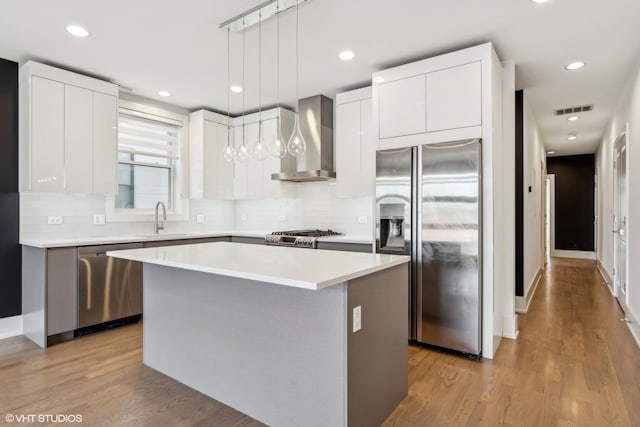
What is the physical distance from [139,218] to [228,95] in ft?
6.14

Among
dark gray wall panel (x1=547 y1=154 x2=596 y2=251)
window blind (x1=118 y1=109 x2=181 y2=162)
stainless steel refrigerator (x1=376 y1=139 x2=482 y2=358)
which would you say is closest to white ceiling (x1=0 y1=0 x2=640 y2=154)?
window blind (x1=118 y1=109 x2=181 y2=162)

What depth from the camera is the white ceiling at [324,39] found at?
8.38ft

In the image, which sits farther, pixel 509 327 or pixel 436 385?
pixel 509 327

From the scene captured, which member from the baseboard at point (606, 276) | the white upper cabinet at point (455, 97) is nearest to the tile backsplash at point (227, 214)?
the white upper cabinet at point (455, 97)

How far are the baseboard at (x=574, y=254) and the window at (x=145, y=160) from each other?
9.15 m

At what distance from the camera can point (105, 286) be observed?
3.62 m

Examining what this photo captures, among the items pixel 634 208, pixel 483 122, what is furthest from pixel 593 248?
pixel 483 122

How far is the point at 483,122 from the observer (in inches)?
116

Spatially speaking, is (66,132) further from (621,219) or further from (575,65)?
(621,219)

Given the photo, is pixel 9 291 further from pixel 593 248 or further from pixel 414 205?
pixel 593 248

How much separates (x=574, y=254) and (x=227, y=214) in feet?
27.8

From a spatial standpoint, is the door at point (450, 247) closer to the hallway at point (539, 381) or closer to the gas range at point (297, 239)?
Answer: the hallway at point (539, 381)

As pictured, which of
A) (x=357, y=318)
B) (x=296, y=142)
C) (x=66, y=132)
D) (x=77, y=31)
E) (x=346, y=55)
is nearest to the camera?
(x=357, y=318)

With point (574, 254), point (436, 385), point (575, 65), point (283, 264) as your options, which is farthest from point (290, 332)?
point (574, 254)
